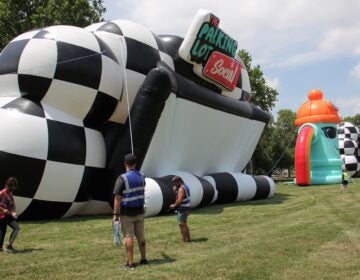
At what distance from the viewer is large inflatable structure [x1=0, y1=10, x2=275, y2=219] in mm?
7270

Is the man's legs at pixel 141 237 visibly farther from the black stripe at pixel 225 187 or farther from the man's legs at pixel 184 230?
the black stripe at pixel 225 187

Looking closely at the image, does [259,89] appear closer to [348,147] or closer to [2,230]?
[348,147]

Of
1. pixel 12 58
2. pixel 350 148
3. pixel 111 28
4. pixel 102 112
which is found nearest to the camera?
pixel 12 58

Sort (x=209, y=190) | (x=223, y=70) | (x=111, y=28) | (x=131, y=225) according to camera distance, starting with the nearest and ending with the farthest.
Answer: (x=131, y=225) < (x=111, y=28) < (x=209, y=190) < (x=223, y=70)

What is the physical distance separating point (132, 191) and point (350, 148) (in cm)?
2150

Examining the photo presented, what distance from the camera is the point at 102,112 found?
8336 millimetres

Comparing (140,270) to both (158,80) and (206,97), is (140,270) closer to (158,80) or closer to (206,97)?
(158,80)

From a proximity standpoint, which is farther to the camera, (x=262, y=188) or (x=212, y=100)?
(x=262, y=188)

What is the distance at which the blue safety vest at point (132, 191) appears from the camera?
443 cm

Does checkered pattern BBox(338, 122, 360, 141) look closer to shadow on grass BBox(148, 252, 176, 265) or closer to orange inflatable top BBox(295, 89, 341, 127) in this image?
orange inflatable top BBox(295, 89, 341, 127)

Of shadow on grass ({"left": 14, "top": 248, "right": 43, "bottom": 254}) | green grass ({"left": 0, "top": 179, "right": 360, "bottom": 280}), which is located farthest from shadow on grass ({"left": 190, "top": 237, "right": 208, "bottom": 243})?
shadow on grass ({"left": 14, "top": 248, "right": 43, "bottom": 254})

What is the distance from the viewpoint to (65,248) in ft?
17.7

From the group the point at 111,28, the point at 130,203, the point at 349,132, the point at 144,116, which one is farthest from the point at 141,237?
the point at 349,132

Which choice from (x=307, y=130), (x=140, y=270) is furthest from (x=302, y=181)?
(x=140, y=270)
